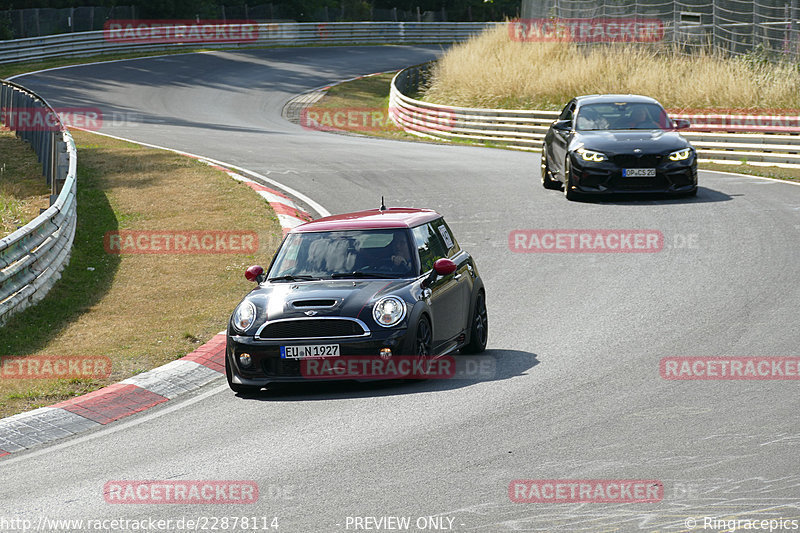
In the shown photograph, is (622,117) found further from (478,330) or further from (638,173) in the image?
(478,330)

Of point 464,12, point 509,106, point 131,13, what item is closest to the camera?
point 509,106

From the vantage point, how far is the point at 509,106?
3581 centimetres

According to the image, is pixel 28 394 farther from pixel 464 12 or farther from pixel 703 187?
pixel 464 12

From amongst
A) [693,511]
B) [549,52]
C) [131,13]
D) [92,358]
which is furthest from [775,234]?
[131,13]

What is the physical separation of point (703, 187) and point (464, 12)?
6344 cm

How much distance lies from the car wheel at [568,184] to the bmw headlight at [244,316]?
10.8 meters

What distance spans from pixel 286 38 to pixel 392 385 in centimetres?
5490
